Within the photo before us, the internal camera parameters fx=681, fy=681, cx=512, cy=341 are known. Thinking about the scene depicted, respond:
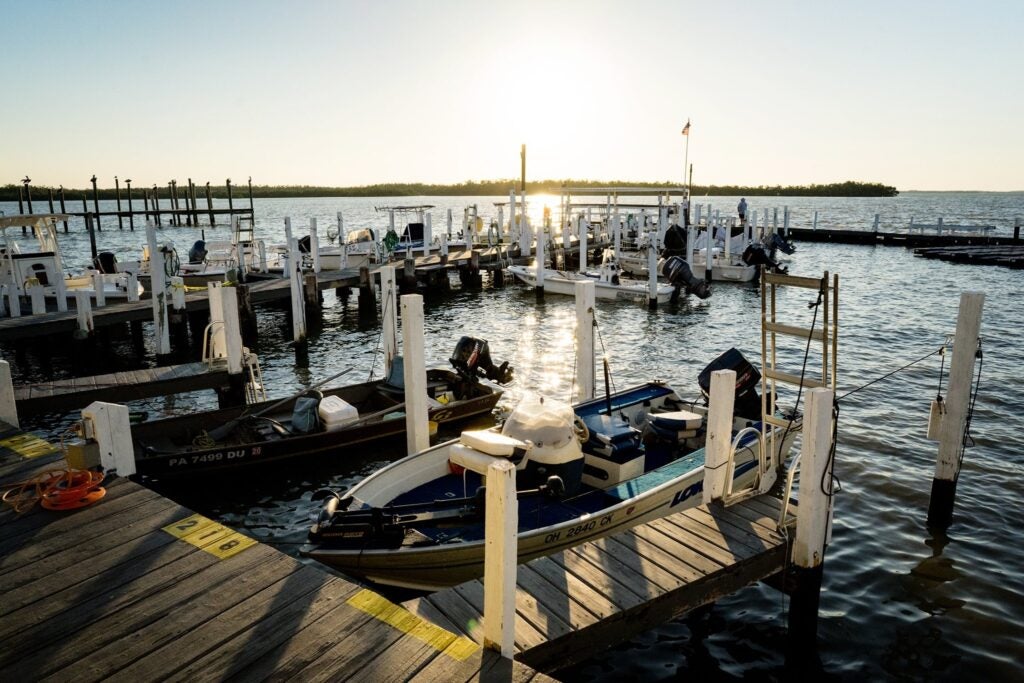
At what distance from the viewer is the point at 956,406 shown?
→ 26.7 ft

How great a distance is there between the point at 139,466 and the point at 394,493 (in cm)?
408

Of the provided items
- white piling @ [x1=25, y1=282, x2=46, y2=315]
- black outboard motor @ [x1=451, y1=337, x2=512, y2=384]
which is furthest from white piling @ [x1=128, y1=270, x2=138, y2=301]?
black outboard motor @ [x1=451, y1=337, x2=512, y2=384]

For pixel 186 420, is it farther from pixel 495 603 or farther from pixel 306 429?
pixel 495 603

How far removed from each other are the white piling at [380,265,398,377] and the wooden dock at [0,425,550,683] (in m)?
6.97

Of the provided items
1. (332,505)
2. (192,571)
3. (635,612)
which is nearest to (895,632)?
(635,612)

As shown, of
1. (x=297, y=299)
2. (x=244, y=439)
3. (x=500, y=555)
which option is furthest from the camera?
(x=297, y=299)

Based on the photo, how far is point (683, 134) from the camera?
39781 millimetres

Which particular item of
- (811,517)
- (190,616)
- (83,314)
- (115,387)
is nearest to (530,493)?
(811,517)

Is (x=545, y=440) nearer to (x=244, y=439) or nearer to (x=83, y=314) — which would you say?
(x=244, y=439)

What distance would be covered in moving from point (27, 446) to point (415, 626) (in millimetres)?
5519

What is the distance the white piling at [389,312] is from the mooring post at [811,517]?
25.8 ft

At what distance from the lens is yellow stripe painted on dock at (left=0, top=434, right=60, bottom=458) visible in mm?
7141

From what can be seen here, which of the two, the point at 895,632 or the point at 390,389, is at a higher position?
the point at 390,389

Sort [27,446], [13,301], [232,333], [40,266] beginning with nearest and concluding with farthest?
1. [27,446]
2. [232,333]
3. [13,301]
4. [40,266]
